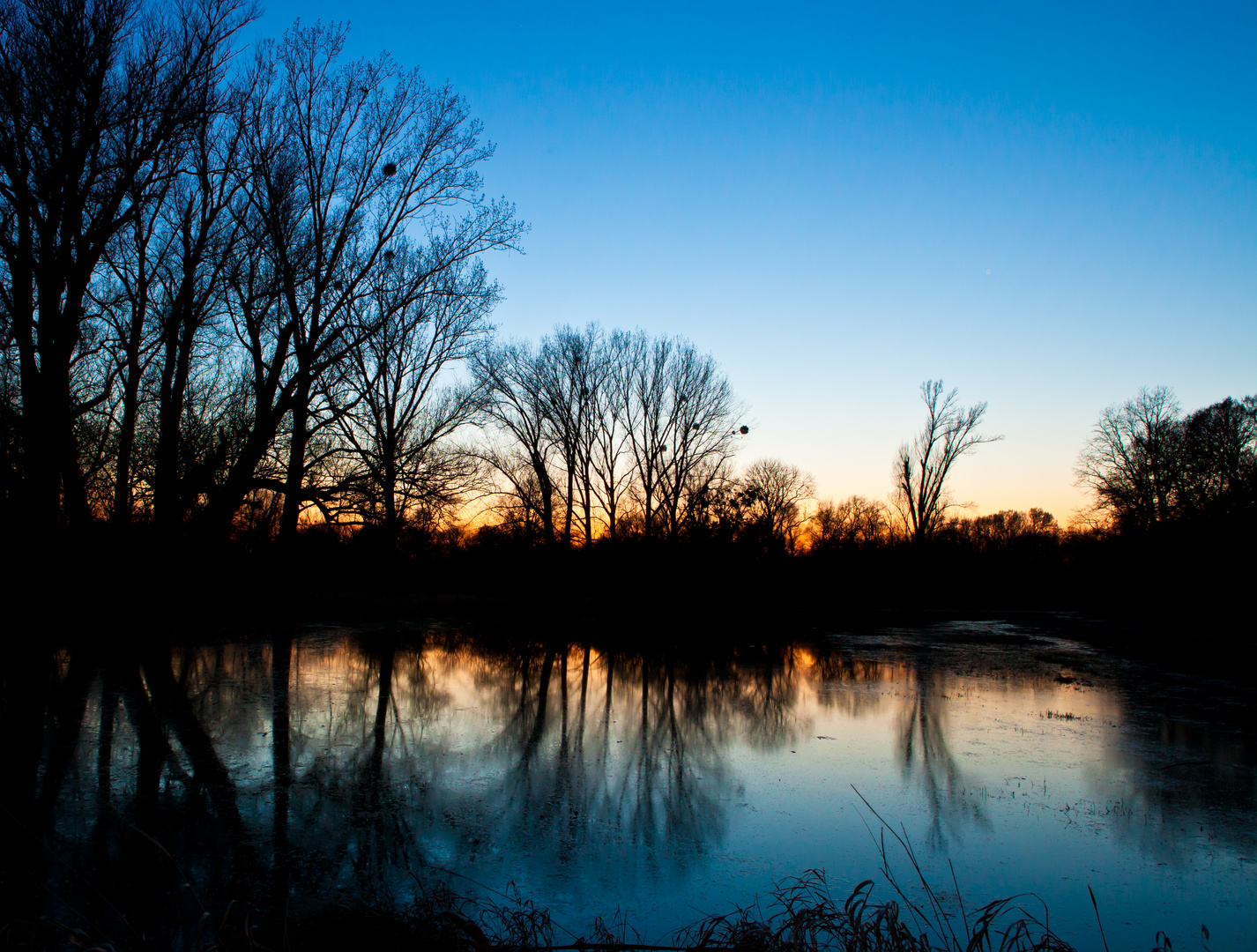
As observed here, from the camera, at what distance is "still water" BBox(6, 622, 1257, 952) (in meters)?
4.12

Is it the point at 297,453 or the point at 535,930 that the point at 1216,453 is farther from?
the point at 535,930

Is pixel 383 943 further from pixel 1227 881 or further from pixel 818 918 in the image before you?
pixel 1227 881

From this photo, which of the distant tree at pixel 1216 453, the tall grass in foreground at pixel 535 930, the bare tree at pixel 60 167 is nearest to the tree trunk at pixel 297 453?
the bare tree at pixel 60 167

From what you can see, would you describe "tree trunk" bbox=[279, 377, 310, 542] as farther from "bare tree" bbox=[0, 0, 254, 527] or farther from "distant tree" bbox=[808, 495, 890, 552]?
"distant tree" bbox=[808, 495, 890, 552]

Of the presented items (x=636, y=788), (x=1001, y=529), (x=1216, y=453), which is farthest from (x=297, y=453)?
(x=1001, y=529)

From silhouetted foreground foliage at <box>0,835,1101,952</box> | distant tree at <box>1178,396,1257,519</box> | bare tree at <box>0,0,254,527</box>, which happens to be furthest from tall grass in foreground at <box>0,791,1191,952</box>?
distant tree at <box>1178,396,1257,519</box>

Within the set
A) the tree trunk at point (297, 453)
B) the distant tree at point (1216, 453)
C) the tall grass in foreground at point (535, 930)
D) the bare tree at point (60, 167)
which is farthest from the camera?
the distant tree at point (1216, 453)

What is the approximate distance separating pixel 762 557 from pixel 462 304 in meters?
18.1

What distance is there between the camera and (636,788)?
605 centimetres

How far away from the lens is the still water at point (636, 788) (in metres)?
4.12

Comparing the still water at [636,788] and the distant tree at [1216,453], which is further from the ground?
the distant tree at [1216,453]

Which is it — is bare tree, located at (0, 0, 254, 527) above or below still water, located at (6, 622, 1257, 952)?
above

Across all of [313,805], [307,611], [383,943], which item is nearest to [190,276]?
[307,611]

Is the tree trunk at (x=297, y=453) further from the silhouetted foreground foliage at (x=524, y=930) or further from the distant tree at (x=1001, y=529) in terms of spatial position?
the distant tree at (x=1001, y=529)
